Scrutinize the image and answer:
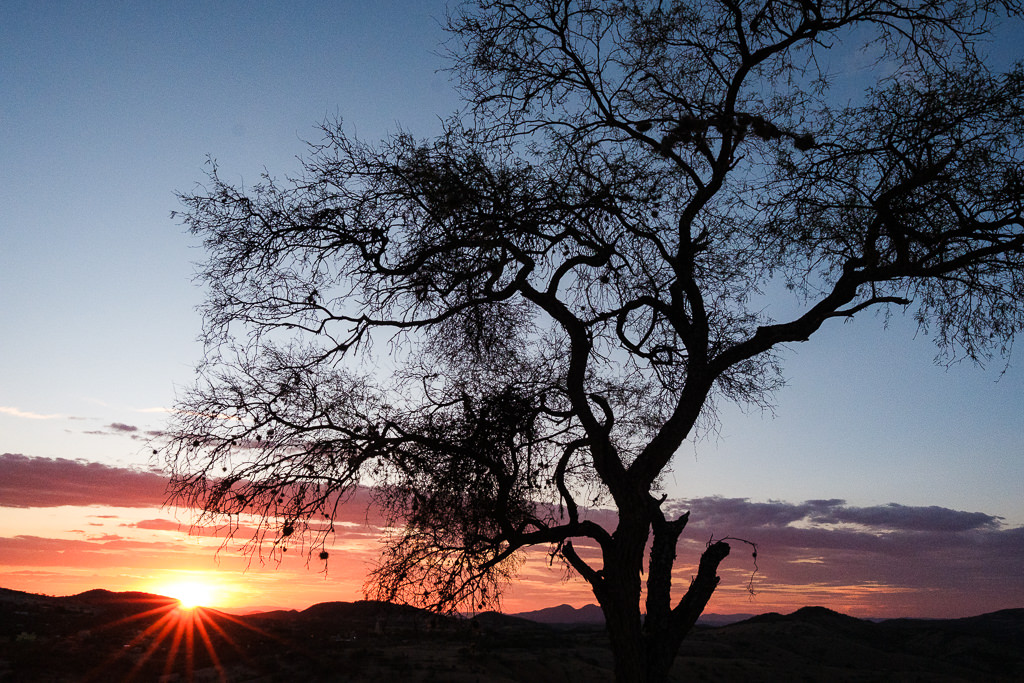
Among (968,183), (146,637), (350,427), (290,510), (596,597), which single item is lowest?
(146,637)

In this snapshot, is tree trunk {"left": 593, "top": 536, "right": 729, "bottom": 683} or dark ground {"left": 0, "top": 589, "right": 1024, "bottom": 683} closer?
tree trunk {"left": 593, "top": 536, "right": 729, "bottom": 683}

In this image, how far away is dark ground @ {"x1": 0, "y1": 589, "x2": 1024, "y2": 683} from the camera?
2473 centimetres

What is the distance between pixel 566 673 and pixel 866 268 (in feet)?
82.8

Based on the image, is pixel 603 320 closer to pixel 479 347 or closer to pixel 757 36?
pixel 479 347

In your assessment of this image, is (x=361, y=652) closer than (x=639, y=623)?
No

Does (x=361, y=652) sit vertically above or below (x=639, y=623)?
below

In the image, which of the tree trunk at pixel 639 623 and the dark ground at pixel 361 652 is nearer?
the tree trunk at pixel 639 623

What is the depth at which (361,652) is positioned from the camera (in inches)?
1114

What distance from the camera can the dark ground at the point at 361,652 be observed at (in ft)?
81.1

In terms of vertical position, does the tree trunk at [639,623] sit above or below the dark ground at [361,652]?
above

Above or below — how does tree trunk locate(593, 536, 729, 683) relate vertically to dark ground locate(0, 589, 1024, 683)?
above

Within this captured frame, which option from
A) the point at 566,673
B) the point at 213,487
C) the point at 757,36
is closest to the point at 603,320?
the point at 757,36

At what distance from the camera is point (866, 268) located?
8273mm

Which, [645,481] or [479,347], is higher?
[479,347]
